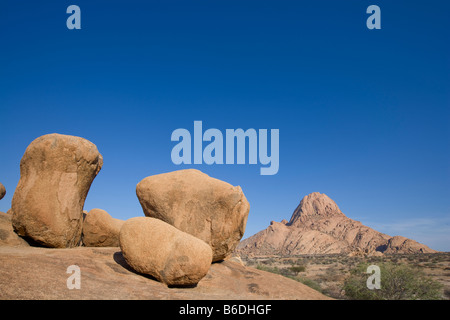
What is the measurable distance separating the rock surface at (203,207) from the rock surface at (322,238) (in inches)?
3391

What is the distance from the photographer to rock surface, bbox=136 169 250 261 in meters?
15.4

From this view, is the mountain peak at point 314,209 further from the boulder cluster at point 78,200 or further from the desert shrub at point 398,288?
the boulder cluster at point 78,200

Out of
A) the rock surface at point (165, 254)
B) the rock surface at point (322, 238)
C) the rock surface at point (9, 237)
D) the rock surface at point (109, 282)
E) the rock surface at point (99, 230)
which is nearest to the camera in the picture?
the rock surface at point (109, 282)

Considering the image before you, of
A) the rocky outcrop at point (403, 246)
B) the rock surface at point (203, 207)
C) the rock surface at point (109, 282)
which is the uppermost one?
the rock surface at point (203, 207)

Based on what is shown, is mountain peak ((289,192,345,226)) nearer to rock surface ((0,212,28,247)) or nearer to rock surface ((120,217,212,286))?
rock surface ((0,212,28,247))

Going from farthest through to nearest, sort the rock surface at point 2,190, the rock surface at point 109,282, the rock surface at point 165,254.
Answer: the rock surface at point 2,190, the rock surface at point 165,254, the rock surface at point 109,282

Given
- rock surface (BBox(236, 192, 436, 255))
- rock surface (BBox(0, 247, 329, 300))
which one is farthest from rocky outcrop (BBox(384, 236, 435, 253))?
rock surface (BBox(0, 247, 329, 300))

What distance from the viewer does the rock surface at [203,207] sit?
15.4 metres

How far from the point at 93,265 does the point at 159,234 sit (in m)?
2.84

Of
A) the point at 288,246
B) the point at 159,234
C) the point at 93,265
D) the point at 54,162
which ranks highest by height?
the point at 54,162

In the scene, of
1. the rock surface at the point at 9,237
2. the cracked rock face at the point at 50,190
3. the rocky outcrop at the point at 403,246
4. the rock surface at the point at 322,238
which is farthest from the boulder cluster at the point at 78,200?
the rocky outcrop at the point at 403,246
